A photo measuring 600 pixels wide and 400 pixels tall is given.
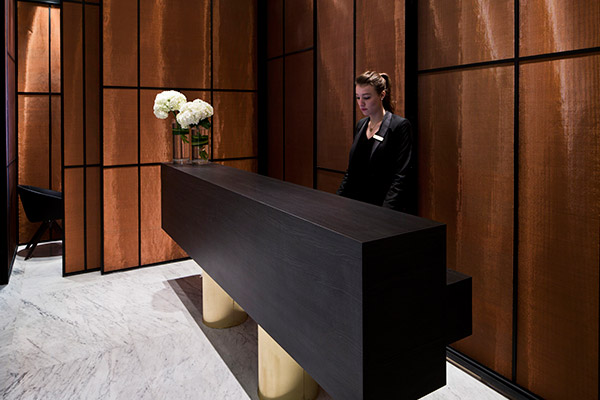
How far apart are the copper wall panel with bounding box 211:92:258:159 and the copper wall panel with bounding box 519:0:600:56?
3064mm

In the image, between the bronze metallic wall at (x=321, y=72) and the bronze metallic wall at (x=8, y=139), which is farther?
the bronze metallic wall at (x=8, y=139)

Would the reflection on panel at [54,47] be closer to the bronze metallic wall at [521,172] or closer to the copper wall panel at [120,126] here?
the copper wall panel at [120,126]

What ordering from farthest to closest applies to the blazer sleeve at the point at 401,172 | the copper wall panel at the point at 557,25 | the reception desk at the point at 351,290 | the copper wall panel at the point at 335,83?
the copper wall panel at the point at 335,83 → the blazer sleeve at the point at 401,172 → the copper wall panel at the point at 557,25 → the reception desk at the point at 351,290

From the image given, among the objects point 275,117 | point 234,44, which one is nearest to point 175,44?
point 234,44

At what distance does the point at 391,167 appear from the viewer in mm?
2418

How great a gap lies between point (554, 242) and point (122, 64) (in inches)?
147

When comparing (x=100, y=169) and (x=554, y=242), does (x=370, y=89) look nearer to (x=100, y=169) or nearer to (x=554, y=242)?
(x=554, y=242)

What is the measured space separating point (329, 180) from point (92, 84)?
2.40m

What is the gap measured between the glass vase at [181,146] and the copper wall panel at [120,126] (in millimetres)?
1087

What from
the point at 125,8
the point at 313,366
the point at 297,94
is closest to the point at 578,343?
the point at 313,366

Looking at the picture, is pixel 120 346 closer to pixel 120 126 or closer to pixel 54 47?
pixel 120 126

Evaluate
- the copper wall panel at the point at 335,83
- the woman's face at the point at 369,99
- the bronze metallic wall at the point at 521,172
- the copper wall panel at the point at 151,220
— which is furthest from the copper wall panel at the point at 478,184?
the copper wall panel at the point at 151,220

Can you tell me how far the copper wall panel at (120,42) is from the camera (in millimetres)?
3838

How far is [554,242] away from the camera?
1982 millimetres
